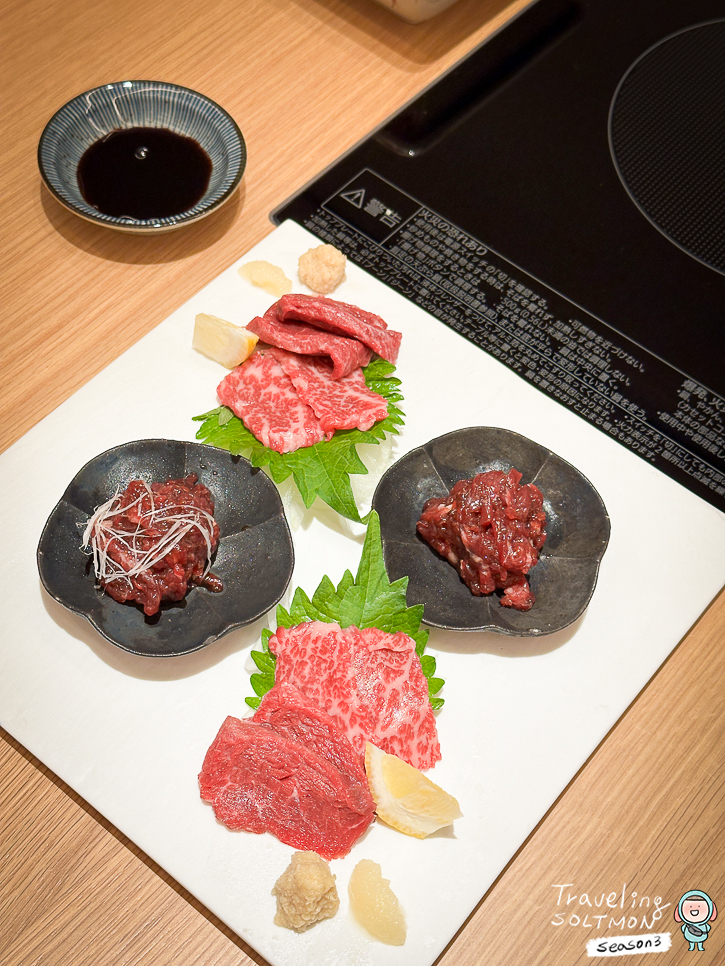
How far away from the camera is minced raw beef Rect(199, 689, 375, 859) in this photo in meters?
1.95

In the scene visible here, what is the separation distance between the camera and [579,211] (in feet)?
9.99

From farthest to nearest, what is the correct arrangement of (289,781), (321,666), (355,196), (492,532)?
(355,196), (492,532), (321,666), (289,781)

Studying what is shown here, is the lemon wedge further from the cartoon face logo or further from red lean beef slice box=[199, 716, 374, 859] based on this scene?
the cartoon face logo

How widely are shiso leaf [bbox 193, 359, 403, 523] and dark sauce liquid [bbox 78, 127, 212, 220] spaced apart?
2.72ft

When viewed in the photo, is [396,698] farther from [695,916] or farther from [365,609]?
[695,916]

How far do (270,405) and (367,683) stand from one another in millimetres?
902

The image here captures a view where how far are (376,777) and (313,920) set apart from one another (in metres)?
0.35

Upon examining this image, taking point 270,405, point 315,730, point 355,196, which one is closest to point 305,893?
point 315,730

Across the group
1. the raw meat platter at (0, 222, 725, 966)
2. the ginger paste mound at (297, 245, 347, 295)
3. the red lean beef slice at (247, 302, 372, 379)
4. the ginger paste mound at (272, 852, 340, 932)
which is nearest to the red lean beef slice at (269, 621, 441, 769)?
the raw meat platter at (0, 222, 725, 966)

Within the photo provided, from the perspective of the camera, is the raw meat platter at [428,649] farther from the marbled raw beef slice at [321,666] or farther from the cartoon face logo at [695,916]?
the cartoon face logo at [695,916]

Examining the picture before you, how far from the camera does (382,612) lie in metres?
2.18

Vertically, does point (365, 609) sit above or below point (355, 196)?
below

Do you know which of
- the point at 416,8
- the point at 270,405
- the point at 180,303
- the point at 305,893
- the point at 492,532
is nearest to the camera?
the point at 305,893

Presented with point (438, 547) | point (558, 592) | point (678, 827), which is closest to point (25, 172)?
point (438, 547)
